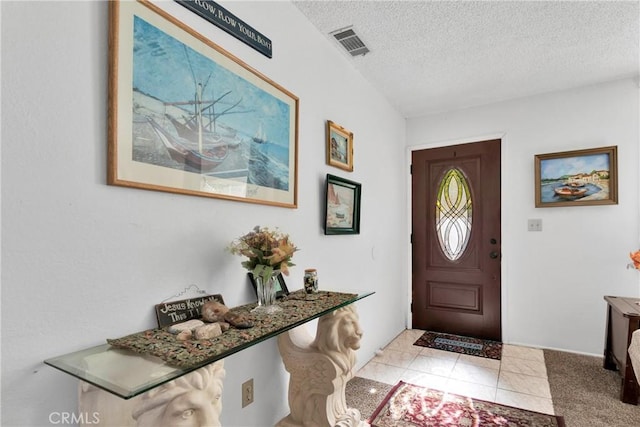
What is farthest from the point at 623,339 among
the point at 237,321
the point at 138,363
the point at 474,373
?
the point at 138,363

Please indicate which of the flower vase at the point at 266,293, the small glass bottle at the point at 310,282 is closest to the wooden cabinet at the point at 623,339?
the small glass bottle at the point at 310,282

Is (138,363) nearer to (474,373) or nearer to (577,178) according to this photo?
(474,373)

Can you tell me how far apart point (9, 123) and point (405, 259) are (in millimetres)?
3586

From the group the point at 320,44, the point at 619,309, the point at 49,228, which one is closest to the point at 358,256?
the point at 320,44

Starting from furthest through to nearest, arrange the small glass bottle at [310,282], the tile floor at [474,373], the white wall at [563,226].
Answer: the white wall at [563,226]
the tile floor at [474,373]
the small glass bottle at [310,282]

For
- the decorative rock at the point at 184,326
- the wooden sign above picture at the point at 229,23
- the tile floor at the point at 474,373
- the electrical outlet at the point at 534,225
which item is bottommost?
the tile floor at the point at 474,373

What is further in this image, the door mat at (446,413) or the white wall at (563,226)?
the white wall at (563,226)

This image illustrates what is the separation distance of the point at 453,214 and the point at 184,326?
321 centimetres

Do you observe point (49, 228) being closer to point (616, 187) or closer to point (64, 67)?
point (64, 67)

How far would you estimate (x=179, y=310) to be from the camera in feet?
4.21

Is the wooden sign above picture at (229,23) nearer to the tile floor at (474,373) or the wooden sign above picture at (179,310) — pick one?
the wooden sign above picture at (179,310)

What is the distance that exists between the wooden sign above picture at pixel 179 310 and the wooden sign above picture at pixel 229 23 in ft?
→ 3.90

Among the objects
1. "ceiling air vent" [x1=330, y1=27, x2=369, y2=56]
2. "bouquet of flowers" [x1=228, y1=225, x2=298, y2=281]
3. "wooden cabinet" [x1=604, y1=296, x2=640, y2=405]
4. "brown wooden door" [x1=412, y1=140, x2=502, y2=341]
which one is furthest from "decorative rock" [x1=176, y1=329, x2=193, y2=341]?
"brown wooden door" [x1=412, y1=140, x2=502, y2=341]

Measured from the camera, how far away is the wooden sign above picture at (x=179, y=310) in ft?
4.01
